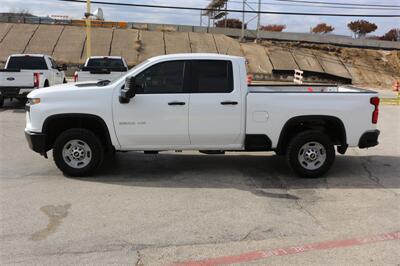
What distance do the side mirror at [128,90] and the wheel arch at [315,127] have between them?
238 cm

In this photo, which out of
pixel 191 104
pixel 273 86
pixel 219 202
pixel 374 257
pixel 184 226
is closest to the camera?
pixel 374 257

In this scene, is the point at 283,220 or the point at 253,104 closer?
the point at 283,220

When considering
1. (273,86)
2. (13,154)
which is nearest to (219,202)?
(273,86)

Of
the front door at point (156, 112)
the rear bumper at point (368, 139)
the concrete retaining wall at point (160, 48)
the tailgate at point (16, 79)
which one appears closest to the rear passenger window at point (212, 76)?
the front door at point (156, 112)

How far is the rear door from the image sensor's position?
716cm

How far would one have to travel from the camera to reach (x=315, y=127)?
7.65 meters

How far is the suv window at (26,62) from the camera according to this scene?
1684 cm

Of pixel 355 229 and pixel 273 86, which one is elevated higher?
pixel 273 86

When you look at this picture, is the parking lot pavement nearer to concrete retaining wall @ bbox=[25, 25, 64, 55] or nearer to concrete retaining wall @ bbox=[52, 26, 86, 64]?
concrete retaining wall @ bbox=[52, 26, 86, 64]

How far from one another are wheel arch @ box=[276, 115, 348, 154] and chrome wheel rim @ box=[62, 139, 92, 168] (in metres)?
3.00

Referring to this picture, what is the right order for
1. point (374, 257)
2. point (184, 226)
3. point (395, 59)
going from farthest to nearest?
point (395, 59) < point (184, 226) < point (374, 257)

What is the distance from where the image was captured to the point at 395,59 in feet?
160

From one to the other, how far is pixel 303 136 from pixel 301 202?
1.39 meters

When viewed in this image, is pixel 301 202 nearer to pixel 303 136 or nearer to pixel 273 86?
pixel 303 136
